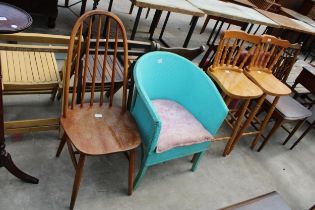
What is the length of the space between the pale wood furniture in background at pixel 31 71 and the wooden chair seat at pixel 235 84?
116 centimetres

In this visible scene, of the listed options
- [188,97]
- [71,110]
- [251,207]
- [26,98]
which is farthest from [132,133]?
[26,98]

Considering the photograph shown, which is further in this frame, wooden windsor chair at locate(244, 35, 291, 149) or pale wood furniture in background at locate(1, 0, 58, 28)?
pale wood furniture in background at locate(1, 0, 58, 28)

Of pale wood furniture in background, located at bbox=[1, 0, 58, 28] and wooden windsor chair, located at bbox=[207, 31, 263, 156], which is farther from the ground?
wooden windsor chair, located at bbox=[207, 31, 263, 156]

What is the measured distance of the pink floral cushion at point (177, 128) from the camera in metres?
1.70

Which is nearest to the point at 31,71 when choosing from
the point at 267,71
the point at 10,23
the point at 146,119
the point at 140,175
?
the point at 10,23

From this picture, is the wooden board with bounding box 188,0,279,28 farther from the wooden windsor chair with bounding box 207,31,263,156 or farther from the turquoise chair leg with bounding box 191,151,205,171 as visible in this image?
the turquoise chair leg with bounding box 191,151,205,171

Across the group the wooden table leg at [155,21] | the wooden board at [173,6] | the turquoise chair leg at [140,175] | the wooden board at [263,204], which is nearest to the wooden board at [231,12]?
the wooden board at [173,6]

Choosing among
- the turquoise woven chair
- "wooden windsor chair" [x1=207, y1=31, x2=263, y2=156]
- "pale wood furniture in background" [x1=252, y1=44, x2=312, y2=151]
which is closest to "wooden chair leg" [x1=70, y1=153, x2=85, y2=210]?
the turquoise woven chair

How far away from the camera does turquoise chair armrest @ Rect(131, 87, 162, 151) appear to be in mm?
1512

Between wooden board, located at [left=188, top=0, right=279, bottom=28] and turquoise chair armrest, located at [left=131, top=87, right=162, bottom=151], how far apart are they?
5.89 ft

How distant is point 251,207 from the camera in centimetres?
143

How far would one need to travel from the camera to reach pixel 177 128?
1.82 m

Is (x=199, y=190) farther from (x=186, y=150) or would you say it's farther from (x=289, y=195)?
(x=289, y=195)

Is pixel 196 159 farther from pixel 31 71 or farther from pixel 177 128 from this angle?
pixel 31 71
